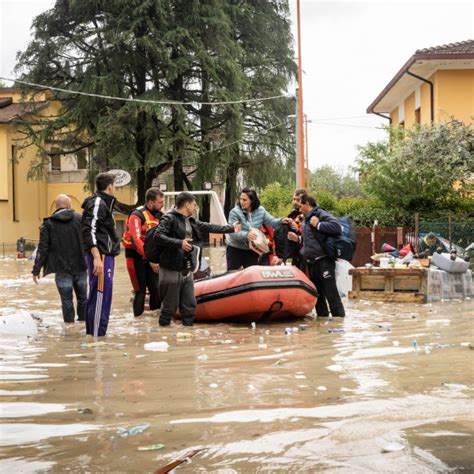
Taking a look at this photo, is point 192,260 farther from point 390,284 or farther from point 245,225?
point 390,284

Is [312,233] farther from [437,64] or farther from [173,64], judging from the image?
[173,64]

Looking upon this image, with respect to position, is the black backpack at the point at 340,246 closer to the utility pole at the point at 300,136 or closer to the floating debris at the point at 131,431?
the floating debris at the point at 131,431

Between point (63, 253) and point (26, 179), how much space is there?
123ft

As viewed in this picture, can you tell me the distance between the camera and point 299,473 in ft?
12.7

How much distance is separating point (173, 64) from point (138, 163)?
15.2 feet

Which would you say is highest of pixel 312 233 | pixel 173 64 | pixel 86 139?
pixel 173 64

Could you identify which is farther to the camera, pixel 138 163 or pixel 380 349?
pixel 138 163

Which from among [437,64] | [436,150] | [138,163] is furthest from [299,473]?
[138,163]

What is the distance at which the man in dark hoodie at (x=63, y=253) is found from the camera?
32.4 feet

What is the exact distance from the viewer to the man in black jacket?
9.36 metres

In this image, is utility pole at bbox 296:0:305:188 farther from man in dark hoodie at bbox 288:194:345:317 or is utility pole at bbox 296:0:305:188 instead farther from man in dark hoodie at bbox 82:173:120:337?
man in dark hoodie at bbox 82:173:120:337

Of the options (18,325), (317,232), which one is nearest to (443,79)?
(317,232)

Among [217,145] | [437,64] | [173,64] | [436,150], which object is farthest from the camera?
[217,145]

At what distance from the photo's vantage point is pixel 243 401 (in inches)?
211
